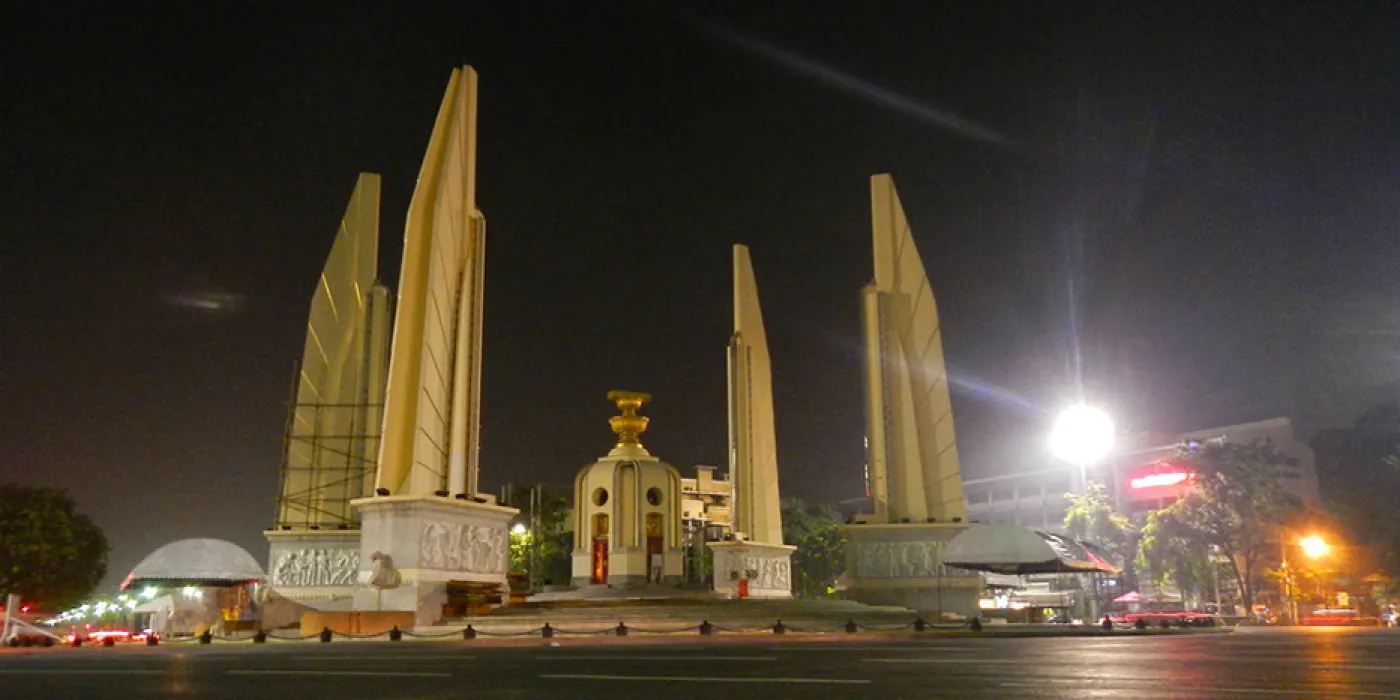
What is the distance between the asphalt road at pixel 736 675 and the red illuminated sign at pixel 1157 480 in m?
56.4

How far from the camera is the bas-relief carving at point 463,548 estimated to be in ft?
61.7

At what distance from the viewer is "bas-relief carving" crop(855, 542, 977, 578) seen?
25438 millimetres

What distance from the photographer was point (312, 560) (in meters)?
23.8

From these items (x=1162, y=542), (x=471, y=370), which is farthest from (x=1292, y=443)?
(x=471, y=370)

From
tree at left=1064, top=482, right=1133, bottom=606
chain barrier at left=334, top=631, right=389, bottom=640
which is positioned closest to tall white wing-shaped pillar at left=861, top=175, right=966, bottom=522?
chain barrier at left=334, top=631, right=389, bottom=640

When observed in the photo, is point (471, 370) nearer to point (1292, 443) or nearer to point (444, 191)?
point (444, 191)

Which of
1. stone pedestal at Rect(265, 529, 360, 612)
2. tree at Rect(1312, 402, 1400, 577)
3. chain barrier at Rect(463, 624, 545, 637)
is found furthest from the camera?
tree at Rect(1312, 402, 1400, 577)

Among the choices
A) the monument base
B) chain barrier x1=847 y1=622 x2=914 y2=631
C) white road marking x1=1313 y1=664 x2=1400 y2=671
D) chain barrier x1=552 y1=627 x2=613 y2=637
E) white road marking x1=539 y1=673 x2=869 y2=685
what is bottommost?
chain barrier x1=847 y1=622 x2=914 y2=631

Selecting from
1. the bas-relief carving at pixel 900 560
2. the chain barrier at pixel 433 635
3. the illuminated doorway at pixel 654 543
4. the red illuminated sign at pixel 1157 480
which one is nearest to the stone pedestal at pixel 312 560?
the chain barrier at pixel 433 635

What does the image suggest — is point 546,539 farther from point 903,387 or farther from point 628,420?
point 903,387

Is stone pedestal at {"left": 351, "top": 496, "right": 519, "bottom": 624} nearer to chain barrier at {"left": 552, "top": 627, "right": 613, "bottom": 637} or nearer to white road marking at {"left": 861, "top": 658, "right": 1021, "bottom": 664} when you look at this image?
chain barrier at {"left": 552, "top": 627, "right": 613, "bottom": 637}

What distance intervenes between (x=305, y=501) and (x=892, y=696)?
2260 centimetres

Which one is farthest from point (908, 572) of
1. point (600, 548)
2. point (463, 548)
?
point (600, 548)

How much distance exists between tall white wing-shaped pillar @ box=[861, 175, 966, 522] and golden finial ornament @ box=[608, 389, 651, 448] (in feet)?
35.8
